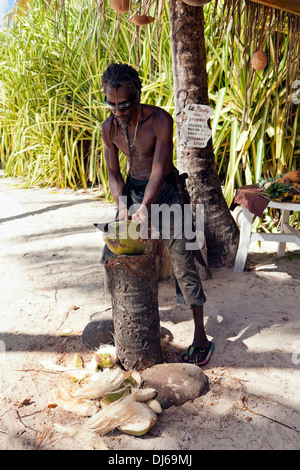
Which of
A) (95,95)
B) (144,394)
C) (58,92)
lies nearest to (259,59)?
(144,394)

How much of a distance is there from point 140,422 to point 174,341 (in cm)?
80

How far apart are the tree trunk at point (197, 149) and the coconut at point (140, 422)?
185cm

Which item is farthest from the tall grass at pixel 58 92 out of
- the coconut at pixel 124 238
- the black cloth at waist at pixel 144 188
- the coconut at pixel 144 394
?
the coconut at pixel 144 394

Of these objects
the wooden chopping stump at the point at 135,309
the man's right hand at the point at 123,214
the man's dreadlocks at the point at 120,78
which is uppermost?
the man's dreadlocks at the point at 120,78

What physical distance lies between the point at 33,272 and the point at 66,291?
497 millimetres

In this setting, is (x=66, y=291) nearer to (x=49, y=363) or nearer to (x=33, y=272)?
(x=33, y=272)

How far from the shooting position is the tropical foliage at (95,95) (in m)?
3.88

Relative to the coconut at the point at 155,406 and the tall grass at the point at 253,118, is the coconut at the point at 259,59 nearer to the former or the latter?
the tall grass at the point at 253,118

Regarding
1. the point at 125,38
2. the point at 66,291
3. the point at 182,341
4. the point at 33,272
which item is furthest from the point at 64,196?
the point at 182,341

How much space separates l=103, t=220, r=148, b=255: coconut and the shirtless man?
5 cm

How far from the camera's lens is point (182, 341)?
2.47 metres

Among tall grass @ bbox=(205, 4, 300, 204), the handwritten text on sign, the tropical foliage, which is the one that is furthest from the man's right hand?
tall grass @ bbox=(205, 4, 300, 204)

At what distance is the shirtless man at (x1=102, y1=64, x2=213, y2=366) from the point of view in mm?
1914

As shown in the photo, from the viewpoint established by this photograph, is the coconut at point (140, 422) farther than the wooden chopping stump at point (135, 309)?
No
